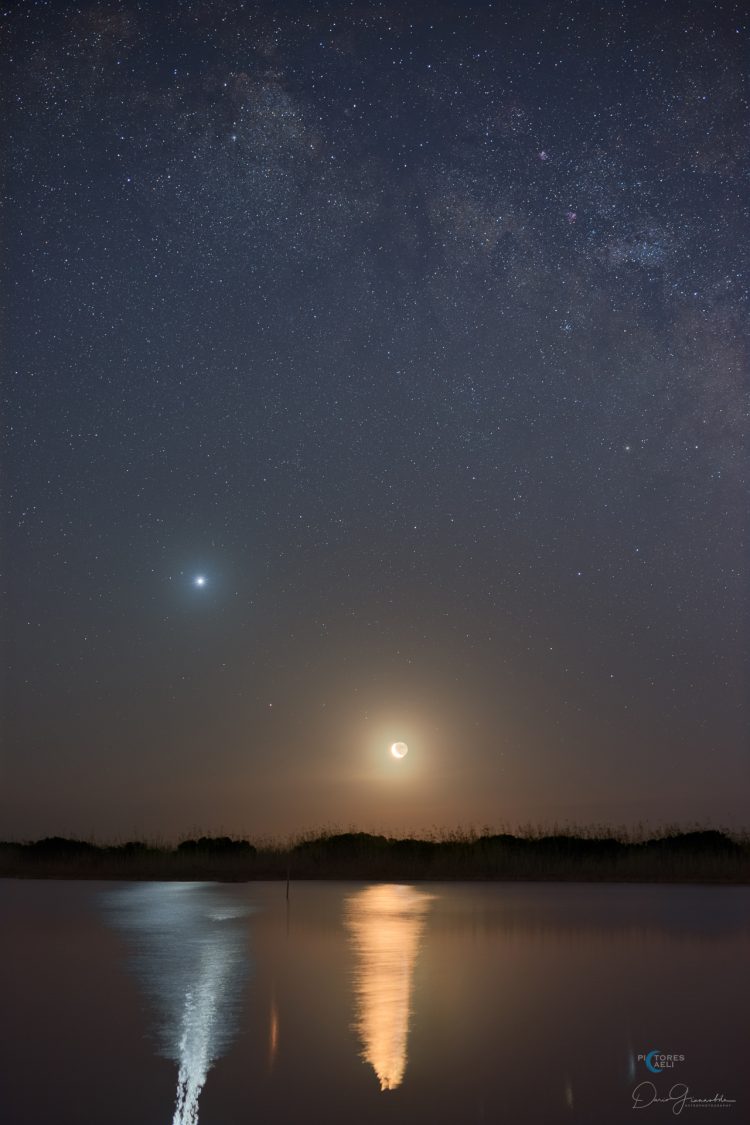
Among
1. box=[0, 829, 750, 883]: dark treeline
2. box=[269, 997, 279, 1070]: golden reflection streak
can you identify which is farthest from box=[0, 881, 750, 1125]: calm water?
box=[0, 829, 750, 883]: dark treeline

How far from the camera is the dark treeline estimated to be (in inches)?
1154

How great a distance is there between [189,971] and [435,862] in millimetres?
21466

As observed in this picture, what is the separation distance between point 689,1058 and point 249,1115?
303 cm

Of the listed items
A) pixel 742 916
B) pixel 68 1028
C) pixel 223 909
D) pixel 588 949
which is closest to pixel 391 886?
pixel 223 909

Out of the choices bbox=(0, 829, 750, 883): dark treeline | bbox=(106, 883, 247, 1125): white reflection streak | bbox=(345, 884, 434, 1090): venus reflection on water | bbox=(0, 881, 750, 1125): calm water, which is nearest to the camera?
bbox=(0, 881, 750, 1125): calm water

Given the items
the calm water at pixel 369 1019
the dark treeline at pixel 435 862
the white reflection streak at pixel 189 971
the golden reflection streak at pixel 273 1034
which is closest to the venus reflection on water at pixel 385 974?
the calm water at pixel 369 1019

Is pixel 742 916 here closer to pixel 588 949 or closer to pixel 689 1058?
pixel 588 949

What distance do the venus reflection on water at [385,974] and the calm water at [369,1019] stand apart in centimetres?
3

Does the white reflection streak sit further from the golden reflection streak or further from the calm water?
the golden reflection streak

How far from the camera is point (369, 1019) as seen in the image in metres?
8.51

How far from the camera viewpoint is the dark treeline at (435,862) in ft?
96.2

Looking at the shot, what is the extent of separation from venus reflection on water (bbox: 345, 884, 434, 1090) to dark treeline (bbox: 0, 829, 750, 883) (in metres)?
9.98

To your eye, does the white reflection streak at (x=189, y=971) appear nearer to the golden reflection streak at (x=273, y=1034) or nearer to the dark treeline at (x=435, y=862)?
the golden reflection streak at (x=273, y=1034)

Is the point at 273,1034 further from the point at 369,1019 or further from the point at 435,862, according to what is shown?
the point at 435,862
